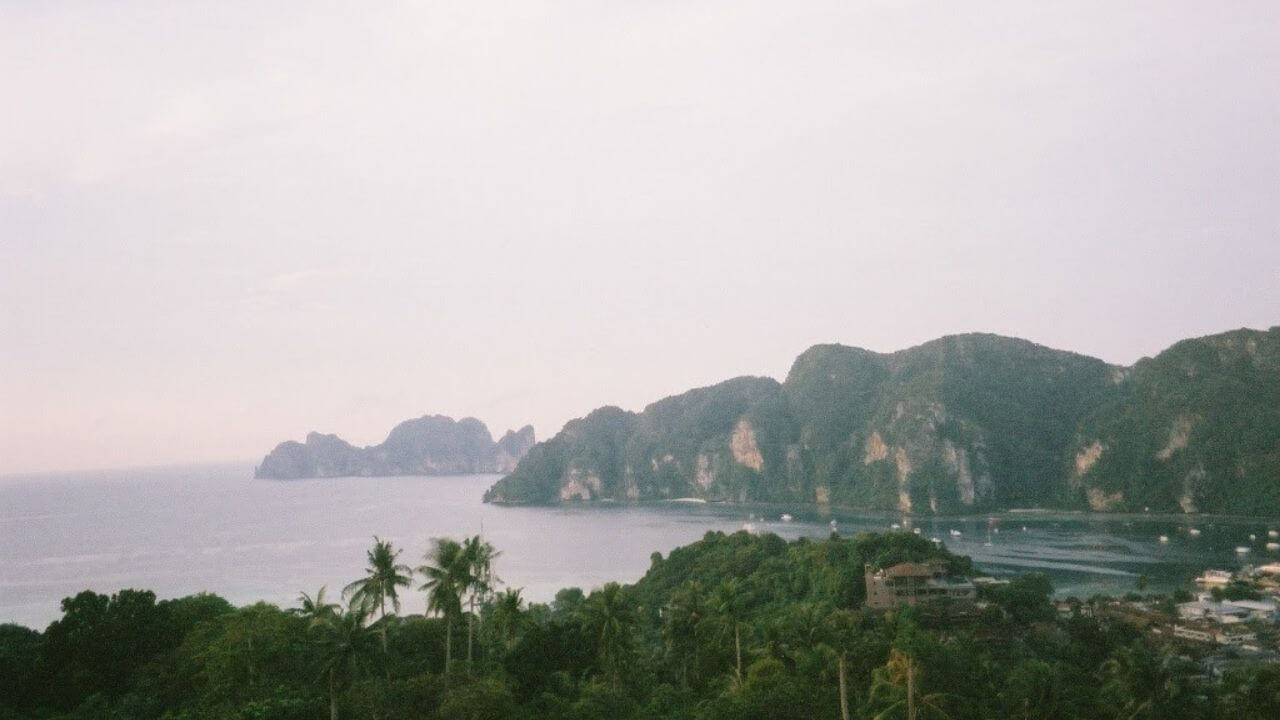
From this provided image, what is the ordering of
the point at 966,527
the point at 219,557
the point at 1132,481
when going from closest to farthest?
the point at 219,557, the point at 966,527, the point at 1132,481

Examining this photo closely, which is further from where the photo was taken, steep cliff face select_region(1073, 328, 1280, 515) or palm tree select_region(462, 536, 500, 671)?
steep cliff face select_region(1073, 328, 1280, 515)

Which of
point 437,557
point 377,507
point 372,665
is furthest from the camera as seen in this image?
point 377,507

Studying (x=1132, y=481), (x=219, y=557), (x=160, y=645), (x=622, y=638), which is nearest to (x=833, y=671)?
(x=622, y=638)

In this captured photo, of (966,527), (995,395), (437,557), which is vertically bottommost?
(966,527)

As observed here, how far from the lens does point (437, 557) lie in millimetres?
27531

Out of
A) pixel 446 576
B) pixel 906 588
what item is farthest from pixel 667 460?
pixel 446 576

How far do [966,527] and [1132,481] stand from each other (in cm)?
3057

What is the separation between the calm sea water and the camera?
71312 mm

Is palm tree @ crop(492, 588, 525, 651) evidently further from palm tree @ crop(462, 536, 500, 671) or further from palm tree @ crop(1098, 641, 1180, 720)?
palm tree @ crop(1098, 641, 1180, 720)

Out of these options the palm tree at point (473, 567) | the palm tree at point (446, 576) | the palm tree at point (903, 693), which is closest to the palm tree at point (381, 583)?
the palm tree at point (446, 576)

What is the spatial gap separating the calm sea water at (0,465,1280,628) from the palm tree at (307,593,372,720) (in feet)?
121

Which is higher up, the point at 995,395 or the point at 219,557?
the point at 995,395

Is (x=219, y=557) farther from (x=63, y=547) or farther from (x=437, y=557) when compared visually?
(x=437, y=557)

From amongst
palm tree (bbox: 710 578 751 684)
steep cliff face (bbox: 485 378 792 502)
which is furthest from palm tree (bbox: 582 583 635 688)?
steep cliff face (bbox: 485 378 792 502)
